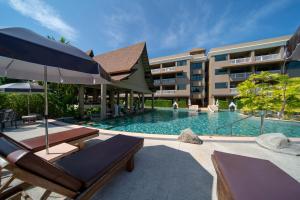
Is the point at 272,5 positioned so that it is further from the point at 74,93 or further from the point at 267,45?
the point at 74,93

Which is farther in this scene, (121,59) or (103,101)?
(121,59)

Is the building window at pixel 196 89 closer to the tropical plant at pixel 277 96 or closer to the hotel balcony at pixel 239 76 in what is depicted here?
the hotel balcony at pixel 239 76

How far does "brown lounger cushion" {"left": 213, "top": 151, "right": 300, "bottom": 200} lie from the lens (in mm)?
1694

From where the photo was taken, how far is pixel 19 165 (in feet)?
3.81

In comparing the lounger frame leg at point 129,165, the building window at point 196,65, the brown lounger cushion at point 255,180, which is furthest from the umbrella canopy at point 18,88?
the building window at point 196,65

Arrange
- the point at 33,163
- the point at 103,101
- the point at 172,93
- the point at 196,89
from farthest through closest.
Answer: the point at 196,89 → the point at 172,93 → the point at 103,101 → the point at 33,163

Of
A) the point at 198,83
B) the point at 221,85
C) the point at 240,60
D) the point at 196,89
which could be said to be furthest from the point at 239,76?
the point at 196,89

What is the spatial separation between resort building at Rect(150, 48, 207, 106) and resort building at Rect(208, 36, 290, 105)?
2.90 meters

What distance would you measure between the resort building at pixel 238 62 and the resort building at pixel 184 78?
2897 millimetres

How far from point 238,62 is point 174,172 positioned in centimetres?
3115

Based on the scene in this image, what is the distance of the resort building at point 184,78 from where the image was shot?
32656 mm

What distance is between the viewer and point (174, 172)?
3410 mm

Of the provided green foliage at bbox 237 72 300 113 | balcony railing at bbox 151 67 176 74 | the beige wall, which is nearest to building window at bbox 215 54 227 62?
the beige wall

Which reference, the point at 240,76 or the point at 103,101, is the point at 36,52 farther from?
the point at 240,76
